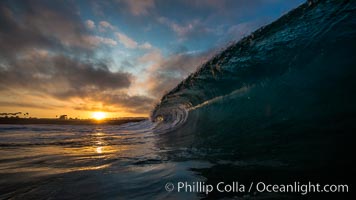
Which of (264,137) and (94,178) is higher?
(264,137)

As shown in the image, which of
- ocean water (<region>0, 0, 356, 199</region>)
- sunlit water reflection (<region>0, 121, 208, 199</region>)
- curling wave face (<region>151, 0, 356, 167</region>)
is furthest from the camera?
curling wave face (<region>151, 0, 356, 167</region>)

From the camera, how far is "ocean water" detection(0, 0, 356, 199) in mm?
2016

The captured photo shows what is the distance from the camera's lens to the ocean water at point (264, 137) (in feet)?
6.61

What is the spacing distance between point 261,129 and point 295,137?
36.0 inches

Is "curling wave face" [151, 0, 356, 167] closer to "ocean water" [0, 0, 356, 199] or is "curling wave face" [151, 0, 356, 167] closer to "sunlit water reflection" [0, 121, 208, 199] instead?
"ocean water" [0, 0, 356, 199]

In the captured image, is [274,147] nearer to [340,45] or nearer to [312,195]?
[312,195]

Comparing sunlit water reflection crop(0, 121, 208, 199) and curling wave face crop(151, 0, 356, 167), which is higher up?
curling wave face crop(151, 0, 356, 167)

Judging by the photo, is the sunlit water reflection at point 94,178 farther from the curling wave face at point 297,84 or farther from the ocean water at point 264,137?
the curling wave face at point 297,84

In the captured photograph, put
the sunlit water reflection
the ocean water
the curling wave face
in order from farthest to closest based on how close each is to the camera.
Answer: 1. the curling wave face
2. the ocean water
3. the sunlit water reflection

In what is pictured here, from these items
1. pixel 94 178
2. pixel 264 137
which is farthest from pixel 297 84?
pixel 94 178

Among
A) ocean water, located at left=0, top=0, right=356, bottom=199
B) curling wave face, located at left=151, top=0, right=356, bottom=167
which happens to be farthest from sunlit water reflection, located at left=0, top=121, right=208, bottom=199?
curling wave face, located at left=151, top=0, right=356, bottom=167

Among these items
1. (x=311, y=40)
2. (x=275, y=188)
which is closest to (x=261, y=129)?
(x=311, y=40)

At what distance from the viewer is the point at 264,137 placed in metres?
4.02

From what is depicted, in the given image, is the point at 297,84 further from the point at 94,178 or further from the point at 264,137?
the point at 94,178
